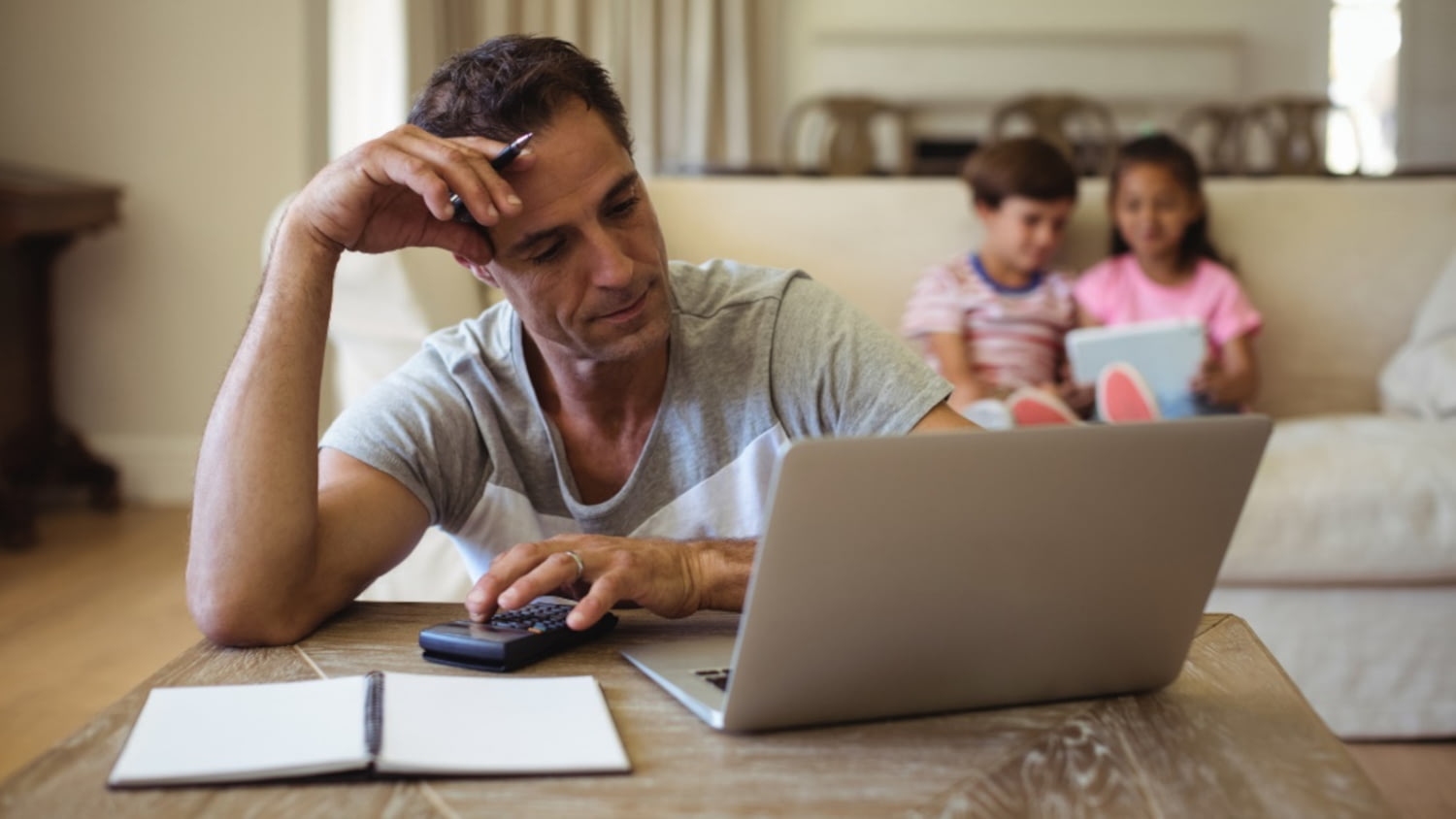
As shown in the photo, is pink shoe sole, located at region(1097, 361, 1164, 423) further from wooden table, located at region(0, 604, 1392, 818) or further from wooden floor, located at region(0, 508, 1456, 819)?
wooden table, located at region(0, 604, 1392, 818)

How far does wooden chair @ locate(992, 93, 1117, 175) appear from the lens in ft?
17.5

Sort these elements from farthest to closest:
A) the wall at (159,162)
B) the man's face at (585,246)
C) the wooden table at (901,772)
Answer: the wall at (159,162), the man's face at (585,246), the wooden table at (901,772)

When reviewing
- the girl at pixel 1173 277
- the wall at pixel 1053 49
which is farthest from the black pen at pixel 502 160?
the wall at pixel 1053 49

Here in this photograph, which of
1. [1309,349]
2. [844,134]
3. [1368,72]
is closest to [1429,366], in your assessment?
[1309,349]

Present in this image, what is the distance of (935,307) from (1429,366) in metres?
0.83

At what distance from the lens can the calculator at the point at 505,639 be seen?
2.92ft

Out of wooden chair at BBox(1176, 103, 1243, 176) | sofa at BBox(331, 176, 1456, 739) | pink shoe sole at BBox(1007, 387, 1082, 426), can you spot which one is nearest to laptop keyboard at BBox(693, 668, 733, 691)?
sofa at BBox(331, 176, 1456, 739)

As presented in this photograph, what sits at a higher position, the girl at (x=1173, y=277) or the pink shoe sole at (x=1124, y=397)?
the girl at (x=1173, y=277)

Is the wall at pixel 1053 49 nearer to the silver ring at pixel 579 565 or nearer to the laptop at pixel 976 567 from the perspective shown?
the silver ring at pixel 579 565

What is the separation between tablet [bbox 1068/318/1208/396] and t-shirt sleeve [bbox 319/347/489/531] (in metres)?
1.43

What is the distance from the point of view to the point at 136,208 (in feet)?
12.7

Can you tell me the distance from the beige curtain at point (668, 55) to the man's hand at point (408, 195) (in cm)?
435

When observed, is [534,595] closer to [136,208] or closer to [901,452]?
[901,452]

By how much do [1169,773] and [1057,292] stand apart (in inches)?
75.8
